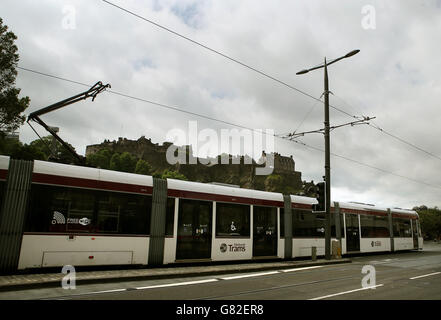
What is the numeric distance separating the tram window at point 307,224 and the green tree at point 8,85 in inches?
817

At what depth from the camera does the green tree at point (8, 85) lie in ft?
75.6

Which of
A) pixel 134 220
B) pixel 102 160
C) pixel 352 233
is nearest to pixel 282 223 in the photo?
A: pixel 352 233

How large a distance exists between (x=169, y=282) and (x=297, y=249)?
8.77 metres

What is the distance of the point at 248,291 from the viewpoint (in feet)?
28.0

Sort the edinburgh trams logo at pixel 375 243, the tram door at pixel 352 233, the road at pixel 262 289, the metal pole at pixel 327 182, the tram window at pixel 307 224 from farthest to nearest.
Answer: the edinburgh trams logo at pixel 375 243, the tram door at pixel 352 233, the tram window at pixel 307 224, the metal pole at pixel 327 182, the road at pixel 262 289

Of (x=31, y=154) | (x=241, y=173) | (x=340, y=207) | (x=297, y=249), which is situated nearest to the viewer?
(x=297, y=249)

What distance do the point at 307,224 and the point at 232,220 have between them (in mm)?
5449

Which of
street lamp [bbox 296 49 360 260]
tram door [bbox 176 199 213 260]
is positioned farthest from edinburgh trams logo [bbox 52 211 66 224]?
street lamp [bbox 296 49 360 260]

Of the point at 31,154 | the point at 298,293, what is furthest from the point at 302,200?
the point at 31,154

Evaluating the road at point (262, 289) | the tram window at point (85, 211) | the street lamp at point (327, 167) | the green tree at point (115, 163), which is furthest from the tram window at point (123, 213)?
the green tree at point (115, 163)

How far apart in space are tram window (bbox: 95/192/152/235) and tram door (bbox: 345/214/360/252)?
1331 cm

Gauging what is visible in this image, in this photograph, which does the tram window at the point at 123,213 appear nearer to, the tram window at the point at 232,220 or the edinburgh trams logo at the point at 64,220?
the edinburgh trams logo at the point at 64,220

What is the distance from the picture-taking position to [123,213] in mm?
11289
